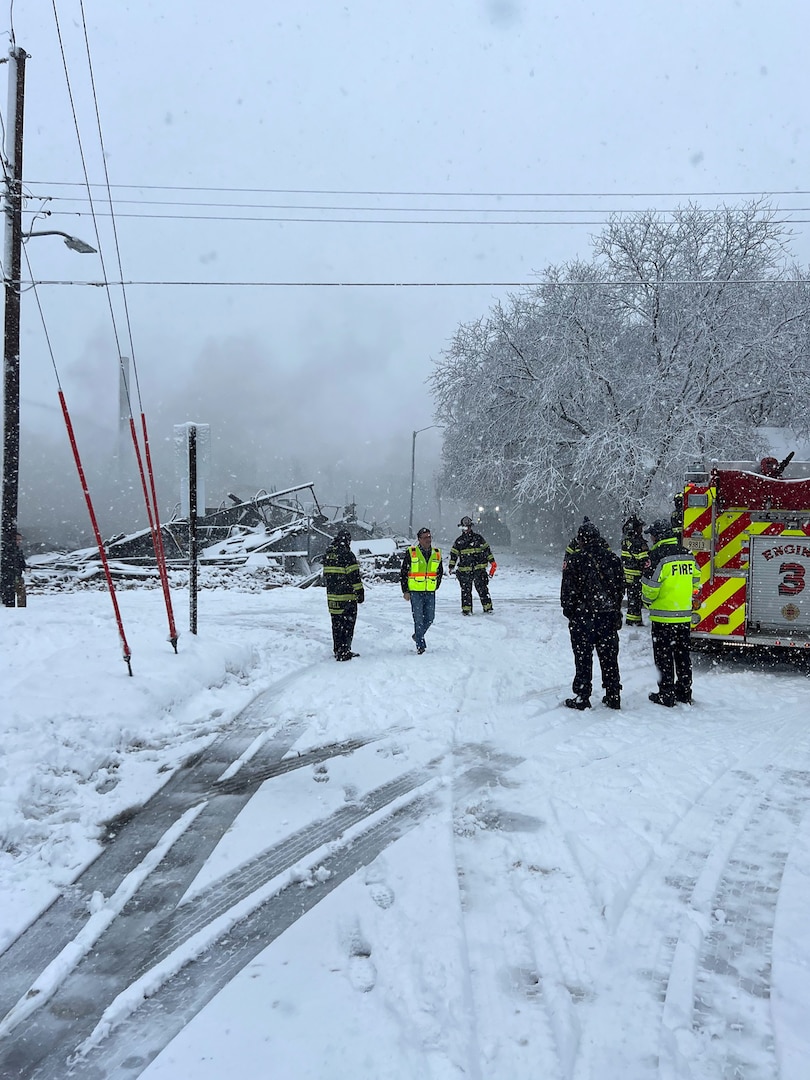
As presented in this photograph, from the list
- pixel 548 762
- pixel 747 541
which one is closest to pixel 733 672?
pixel 747 541

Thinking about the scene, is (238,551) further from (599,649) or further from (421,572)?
(599,649)

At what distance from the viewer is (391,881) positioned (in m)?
3.60

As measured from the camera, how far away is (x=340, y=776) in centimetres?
511

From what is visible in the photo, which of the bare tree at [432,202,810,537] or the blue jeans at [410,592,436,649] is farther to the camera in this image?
the bare tree at [432,202,810,537]

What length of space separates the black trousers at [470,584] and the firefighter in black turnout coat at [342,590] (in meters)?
4.59

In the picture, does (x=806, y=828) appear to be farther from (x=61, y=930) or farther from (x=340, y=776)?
(x=61, y=930)

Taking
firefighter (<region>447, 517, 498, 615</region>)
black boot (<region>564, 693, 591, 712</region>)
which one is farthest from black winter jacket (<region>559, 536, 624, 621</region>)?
firefighter (<region>447, 517, 498, 615</region>)

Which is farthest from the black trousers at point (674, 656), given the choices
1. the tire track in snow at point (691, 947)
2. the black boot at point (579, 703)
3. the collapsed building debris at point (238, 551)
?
the collapsed building debris at point (238, 551)

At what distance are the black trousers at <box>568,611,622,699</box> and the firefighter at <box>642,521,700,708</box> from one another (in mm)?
577

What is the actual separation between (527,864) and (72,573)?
2009 centimetres

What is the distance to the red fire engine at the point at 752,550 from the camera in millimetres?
8703

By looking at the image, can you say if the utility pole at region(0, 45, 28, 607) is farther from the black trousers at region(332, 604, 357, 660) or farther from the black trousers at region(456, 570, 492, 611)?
the black trousers at region(456, 570, 492, 611)

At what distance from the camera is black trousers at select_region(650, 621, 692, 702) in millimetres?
7168

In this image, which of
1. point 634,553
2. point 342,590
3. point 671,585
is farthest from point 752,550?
point 342,590
